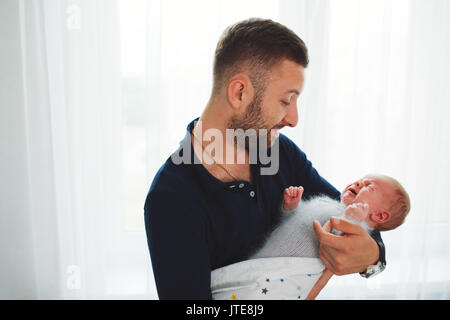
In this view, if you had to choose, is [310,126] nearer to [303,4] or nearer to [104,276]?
[303,4]

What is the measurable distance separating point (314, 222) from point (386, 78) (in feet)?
4.01

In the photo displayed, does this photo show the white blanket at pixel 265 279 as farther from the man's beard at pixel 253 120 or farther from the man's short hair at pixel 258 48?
the man's short hair at pixel 258 48

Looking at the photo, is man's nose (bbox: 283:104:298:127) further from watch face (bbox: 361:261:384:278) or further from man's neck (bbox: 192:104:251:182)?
watch face (bbox: 361:261:384:278)

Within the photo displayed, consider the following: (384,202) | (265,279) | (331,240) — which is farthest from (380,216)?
(265,279)

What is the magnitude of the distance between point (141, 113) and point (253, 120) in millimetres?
1062

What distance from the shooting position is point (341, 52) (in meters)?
1.88

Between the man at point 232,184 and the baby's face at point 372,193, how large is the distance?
124 mm

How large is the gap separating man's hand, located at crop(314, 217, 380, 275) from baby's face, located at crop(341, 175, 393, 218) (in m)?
0.16

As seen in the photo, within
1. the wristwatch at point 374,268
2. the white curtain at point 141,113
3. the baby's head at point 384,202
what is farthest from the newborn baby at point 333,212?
the white curtain at point 141,113

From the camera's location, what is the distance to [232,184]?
0.97 m

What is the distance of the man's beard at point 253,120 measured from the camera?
2.97 ft

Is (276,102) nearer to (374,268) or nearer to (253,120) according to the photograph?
(253,120)

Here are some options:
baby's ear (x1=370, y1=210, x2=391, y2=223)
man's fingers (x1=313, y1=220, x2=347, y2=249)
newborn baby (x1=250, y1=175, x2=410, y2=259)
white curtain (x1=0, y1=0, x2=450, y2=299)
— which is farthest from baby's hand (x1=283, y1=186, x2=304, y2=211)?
white curtain (x1=0, y1=0, x2=450, y2=299)

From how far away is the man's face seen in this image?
89 centimetres
